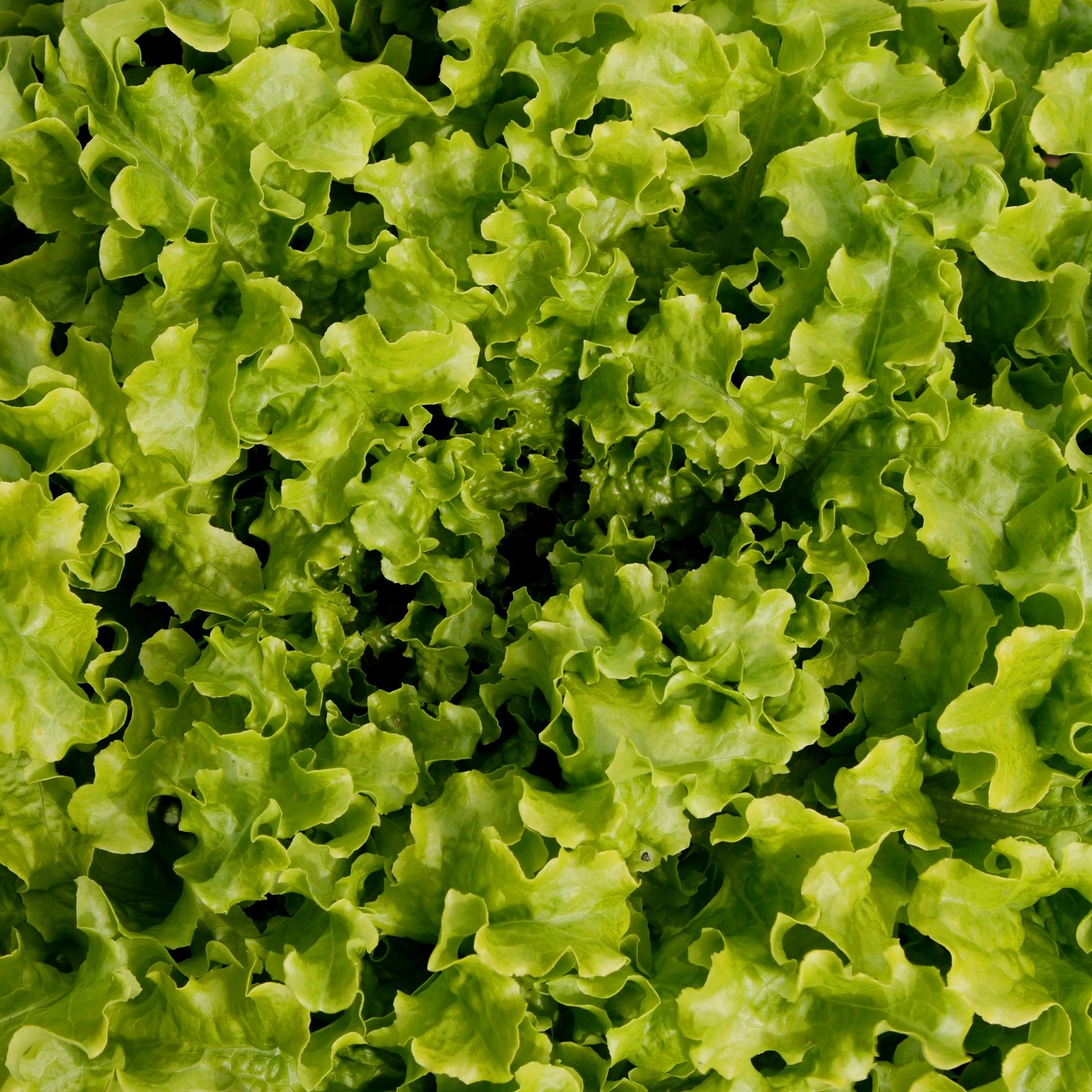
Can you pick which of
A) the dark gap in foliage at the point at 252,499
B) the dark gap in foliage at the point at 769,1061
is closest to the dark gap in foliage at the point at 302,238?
the dark gap in foliage at the point at 252,499

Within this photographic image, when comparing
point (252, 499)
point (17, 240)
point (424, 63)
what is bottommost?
point (252, 499)

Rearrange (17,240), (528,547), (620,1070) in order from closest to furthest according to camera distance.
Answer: (620,1070), (17,240), (528,547)

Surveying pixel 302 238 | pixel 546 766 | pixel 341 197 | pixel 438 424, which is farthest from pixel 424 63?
pixel 546 766

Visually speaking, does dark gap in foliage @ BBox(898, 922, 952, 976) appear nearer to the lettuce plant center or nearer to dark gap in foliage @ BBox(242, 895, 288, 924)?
the lettuce plant center

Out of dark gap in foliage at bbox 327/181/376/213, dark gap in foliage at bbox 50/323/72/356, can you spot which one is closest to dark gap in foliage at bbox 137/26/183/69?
dark gap in foliage at bbox 327/181/376/213

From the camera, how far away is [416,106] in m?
2.24

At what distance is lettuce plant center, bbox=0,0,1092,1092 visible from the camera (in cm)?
201

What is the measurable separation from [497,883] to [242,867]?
41 centimetres

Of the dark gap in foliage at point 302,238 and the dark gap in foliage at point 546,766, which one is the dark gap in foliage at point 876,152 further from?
the dark gap in foliage at point 546,766

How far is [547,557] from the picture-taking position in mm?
2496

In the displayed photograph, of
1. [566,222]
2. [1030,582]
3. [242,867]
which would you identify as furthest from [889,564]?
[242,867]

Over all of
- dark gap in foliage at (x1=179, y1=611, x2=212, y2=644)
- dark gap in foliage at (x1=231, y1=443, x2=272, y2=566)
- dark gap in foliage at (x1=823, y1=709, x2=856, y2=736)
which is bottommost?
dark gap in foliage at (x1=823, y1=709, x2=856, y2=736)

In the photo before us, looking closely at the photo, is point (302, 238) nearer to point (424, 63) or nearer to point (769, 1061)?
point (424, 63)

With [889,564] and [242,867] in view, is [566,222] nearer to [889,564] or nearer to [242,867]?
[889,564]
